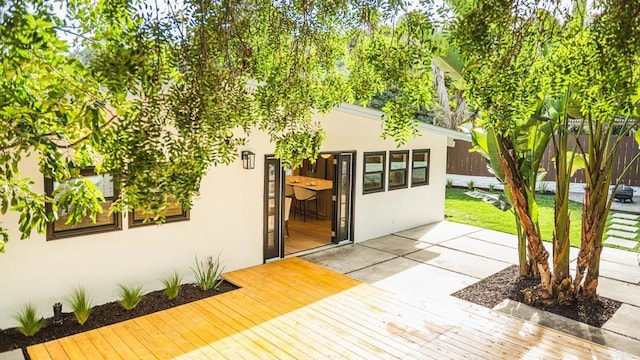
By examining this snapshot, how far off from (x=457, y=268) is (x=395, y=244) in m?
1.93

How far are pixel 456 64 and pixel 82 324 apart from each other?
676 centimetres

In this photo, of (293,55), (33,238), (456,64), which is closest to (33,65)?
(293,55)

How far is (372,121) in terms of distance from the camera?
10.5 metres

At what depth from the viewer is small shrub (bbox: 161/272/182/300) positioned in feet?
22.6

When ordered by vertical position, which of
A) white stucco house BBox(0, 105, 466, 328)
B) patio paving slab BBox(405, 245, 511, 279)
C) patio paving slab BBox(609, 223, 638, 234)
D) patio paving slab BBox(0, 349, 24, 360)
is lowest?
patio paving slab BBox(0, 349, 24, 360)

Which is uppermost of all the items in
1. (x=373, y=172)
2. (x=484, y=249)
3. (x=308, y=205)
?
(x=373, y=172)

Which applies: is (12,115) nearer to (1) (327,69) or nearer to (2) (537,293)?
(1) (327,69)

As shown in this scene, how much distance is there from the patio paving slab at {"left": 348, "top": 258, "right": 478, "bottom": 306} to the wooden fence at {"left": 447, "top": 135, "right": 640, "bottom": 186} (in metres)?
11.4

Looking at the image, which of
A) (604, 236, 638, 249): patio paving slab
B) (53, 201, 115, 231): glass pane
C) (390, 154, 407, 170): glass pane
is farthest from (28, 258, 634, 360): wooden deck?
(604, 236, 638, 249): patio paving slab

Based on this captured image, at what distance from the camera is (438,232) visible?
1171 cm

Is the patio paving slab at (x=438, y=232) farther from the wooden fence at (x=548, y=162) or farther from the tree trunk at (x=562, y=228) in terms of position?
the wooden fence at (x=548, y=162)

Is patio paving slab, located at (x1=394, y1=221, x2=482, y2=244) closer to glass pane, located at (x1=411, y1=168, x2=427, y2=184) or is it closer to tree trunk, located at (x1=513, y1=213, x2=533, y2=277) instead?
glass pane, located at (x1=411, y1=168, x2=427, y2=184)

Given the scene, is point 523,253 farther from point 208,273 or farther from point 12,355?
point 12,355

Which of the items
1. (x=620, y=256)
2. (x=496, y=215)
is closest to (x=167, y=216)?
(x=620, y=256)
